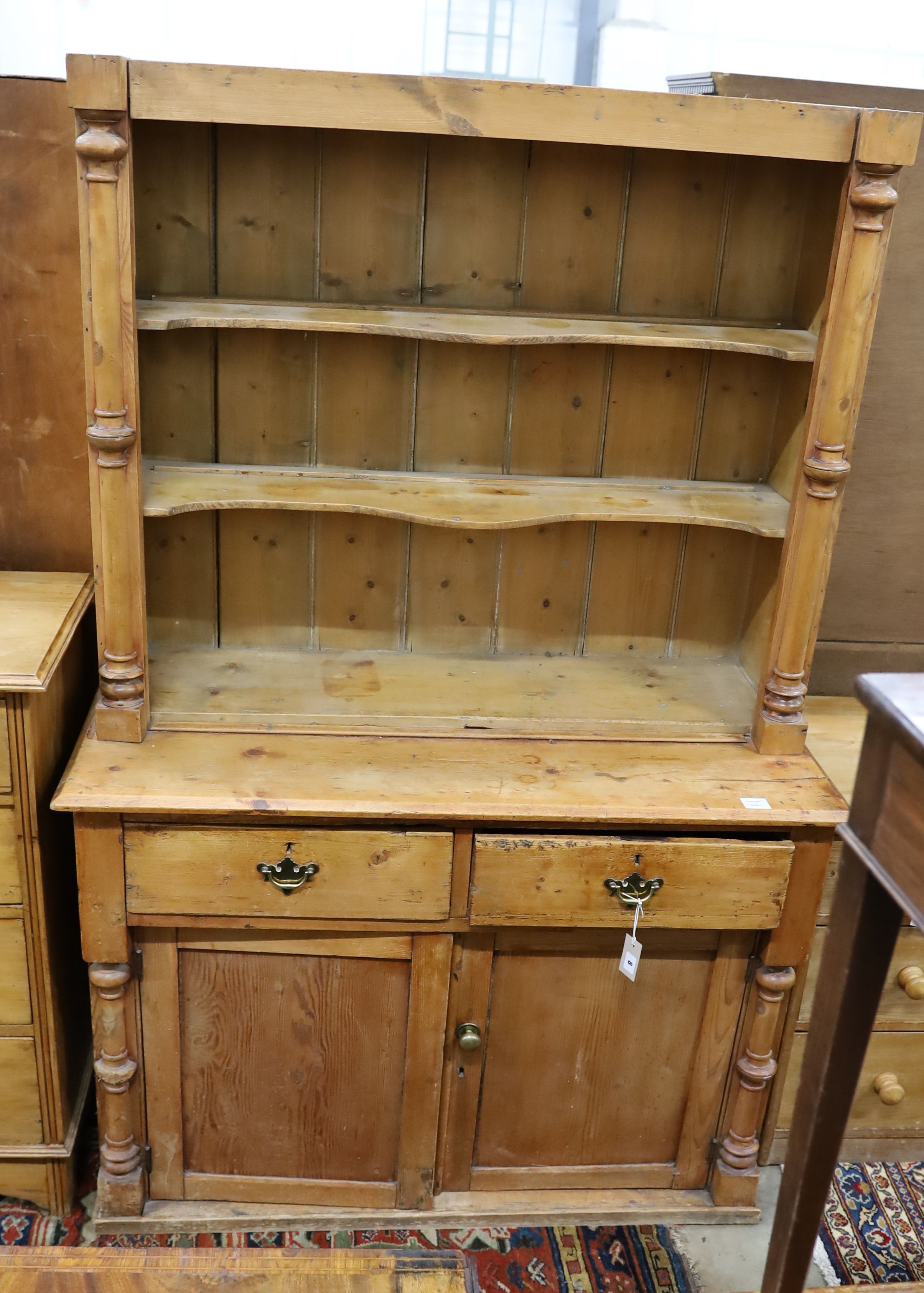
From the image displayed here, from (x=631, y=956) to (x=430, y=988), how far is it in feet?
1.14

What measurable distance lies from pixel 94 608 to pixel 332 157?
94 cm

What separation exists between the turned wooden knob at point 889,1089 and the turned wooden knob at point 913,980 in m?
0.18

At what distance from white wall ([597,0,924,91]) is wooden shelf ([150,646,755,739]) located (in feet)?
6.52

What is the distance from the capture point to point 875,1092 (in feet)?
7.25

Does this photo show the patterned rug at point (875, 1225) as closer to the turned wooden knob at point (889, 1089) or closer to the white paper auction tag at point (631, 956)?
the turned wooden knob at point (889, 1089)

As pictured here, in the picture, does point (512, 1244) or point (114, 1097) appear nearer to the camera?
point (114, 1097)

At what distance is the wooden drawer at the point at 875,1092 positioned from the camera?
2.18 metres

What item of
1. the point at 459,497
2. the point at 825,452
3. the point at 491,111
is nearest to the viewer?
the point at 491,111

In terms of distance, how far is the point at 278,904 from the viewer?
189 cm

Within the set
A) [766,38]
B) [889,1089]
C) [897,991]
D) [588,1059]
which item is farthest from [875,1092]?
[766,38]

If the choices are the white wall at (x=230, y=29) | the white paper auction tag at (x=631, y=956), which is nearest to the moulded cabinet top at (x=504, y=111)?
the white paper auction tag at (x=631, y=956)

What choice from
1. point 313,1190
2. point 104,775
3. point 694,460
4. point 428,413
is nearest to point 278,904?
point 104,775

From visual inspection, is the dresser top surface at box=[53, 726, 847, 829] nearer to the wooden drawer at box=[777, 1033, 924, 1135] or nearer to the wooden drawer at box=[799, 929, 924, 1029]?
the wooden drawer at box=[799, 929, 924, 1029]

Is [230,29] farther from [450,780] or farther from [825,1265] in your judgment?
[825,1265]
